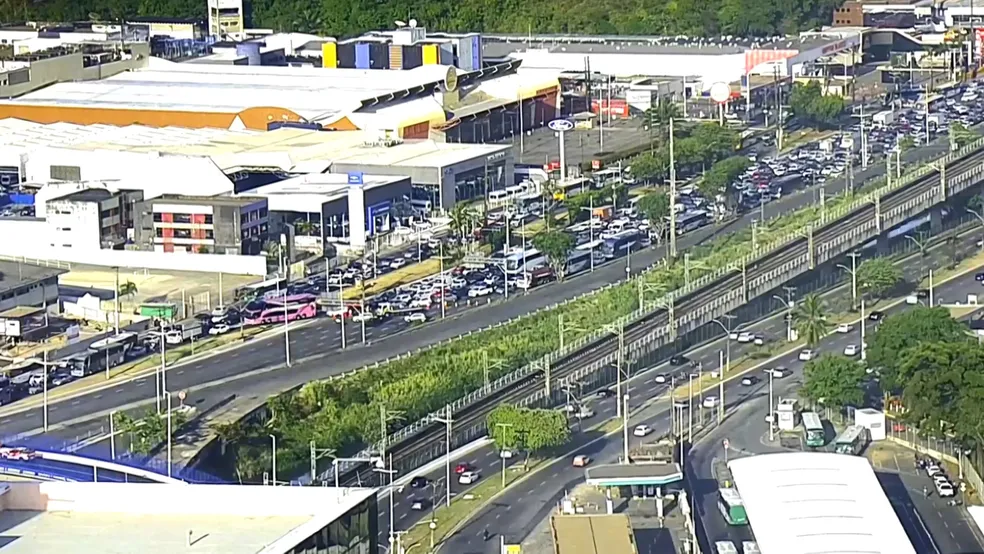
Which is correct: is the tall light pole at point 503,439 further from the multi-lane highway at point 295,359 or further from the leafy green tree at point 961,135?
the leafy green tree at point 961,135

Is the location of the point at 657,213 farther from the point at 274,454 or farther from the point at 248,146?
the point at 274,454

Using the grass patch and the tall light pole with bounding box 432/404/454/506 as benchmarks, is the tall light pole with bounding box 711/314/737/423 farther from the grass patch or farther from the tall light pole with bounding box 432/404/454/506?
the tall light pole with bounding box 432/404/454/506

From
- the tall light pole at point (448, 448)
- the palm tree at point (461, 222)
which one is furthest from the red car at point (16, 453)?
the palm tree at point (461, 222)

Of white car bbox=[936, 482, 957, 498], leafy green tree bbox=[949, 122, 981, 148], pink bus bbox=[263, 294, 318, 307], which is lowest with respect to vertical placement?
white car bbox=[936, 482, 957, 498]

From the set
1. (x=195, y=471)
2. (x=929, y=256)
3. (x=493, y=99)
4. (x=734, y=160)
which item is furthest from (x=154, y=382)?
(x=493, y=99)

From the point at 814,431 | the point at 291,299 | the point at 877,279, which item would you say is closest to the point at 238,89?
the point at 291,299

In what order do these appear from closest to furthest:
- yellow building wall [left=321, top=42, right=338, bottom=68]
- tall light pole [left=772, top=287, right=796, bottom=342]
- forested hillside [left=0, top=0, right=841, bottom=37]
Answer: tall light pole [left=772, top=287, right=796, bottom=342], yellow building wall [left=321, top=42, right=338, bottom=68], forested hillside [left=0, top=0, right=841, bottom=37]

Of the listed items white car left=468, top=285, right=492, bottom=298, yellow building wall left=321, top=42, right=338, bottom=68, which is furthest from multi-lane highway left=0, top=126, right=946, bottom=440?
yellow building wall left=321, top=42, right=338, bottom=68
